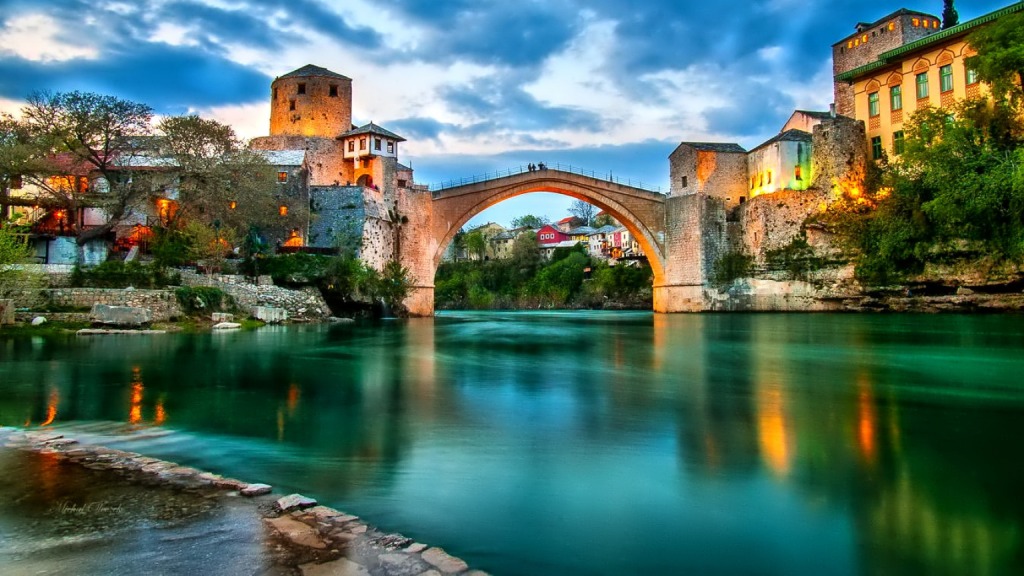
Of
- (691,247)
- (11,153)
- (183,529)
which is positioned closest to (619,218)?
(691,247)

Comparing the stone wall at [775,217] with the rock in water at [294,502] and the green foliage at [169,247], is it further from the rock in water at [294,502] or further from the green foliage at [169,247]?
the rock in water at [294,502]

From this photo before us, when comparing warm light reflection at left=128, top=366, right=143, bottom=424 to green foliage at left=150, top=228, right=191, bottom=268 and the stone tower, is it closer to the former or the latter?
green foliage at left=150, top=228, right=191, bottom=268

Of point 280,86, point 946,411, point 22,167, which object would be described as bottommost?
point 946,411

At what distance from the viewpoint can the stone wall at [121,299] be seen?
16.9 metres

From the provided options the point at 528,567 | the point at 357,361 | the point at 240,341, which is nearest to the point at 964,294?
the point at 357,361

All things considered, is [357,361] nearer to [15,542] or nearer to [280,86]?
[15,542]

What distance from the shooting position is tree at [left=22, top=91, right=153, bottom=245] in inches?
784

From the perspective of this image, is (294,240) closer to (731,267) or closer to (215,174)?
(215,174)

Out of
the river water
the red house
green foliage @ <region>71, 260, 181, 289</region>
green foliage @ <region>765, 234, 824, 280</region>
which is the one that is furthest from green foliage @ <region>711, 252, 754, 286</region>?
Answer: the red house

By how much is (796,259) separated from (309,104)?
94.4ft

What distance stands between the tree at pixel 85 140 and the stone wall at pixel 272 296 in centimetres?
385

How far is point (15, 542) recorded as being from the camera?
2.78 meters

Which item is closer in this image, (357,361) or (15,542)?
(15,542)

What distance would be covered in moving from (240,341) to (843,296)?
27096mm
